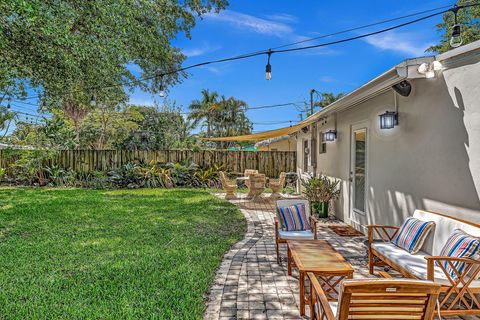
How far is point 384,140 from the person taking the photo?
5.46 metres

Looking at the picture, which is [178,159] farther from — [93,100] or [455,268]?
[455,268]

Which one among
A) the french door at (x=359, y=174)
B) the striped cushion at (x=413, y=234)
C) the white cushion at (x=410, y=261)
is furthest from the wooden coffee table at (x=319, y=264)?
the french door at (x=359, y=174)

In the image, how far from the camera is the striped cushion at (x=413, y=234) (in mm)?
3652

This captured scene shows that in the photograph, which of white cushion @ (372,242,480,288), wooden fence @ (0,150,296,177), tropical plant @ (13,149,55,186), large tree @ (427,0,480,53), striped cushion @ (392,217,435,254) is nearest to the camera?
white cushion @ (372,242,480,288)

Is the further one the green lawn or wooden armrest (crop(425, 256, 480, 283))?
the green lawn

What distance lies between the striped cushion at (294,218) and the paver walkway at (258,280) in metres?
0.50

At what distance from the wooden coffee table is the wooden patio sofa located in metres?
0.69

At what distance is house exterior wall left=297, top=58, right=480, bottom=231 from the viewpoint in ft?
11.2

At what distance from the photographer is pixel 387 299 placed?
1928 mm

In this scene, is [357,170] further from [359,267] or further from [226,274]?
[226,274]

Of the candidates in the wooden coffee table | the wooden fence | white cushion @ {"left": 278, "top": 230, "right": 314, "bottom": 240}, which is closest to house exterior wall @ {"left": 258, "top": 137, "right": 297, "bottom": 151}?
the wooden fence

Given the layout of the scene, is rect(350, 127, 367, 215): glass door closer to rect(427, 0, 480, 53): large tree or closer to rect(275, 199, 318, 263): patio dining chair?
rect(275, 199, 318, 263): patio dining chair

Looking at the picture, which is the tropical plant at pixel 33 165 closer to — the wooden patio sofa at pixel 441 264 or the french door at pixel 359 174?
the french door at pixel 359 174

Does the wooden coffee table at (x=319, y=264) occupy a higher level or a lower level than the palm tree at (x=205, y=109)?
lower
